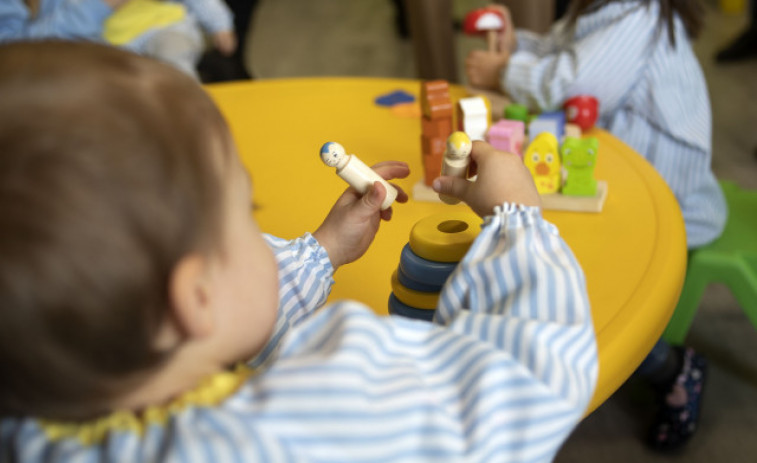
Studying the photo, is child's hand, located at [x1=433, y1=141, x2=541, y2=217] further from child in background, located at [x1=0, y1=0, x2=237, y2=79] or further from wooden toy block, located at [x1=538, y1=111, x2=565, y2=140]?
child in background, located at [x1=0, y1=0, x2=237, y2=79]

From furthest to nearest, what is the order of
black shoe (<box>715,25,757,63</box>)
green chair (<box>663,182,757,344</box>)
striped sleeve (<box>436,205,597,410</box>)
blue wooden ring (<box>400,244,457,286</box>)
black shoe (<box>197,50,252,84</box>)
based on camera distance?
black shoe (<box>715,25,757,63</box>), black shoe (<box>197,50,252,84</box>), green chair (<box>663,182,757,344</box>), blue wooden ring (<box>400,244,457,286</box>), striped sleeve (<box>436,205,597,410</box>)

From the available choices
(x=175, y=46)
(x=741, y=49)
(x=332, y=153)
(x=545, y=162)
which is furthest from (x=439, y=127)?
(x=741, y=49)

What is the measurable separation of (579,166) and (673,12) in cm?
47

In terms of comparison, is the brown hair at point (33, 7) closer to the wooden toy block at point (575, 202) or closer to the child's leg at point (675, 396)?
the wooden toy block at point (575, 202)

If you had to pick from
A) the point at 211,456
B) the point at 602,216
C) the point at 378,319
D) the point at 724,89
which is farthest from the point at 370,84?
the point at 724,89

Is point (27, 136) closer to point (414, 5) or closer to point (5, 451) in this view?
point (5, 451)

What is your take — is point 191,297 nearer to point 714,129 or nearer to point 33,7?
point 33,7

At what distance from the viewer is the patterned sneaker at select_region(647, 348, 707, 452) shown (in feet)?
3.52

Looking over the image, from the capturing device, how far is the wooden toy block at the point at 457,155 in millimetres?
541

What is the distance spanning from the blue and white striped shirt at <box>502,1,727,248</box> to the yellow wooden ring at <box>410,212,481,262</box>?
493 millimetres

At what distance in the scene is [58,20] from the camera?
1284mm

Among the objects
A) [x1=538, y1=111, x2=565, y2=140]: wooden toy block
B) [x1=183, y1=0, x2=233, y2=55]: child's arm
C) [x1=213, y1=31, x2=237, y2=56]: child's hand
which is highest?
[x1=538, y1=111, x2=565, y2=140]: wooden toy block

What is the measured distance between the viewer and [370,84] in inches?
44.9

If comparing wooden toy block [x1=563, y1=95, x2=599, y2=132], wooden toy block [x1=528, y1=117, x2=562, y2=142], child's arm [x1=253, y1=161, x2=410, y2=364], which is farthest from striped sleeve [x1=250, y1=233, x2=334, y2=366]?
wooden toy block [x1=563, y1=95, x2=599, y2=132]
